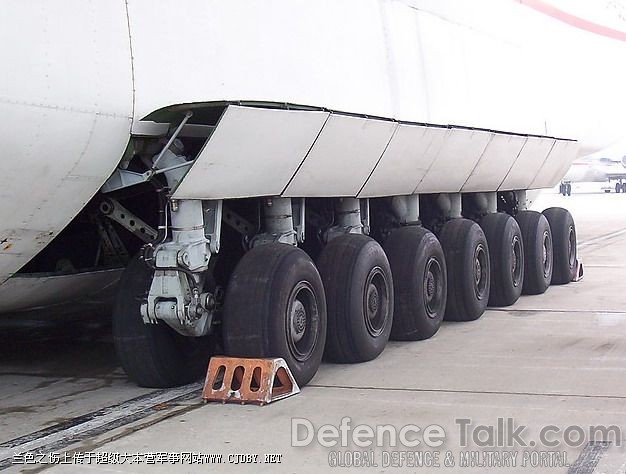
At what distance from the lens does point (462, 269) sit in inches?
414

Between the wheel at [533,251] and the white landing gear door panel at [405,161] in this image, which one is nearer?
the white landing gear door panel at [405,161]

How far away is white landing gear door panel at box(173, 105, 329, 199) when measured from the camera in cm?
649

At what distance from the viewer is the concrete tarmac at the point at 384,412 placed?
5.45 metres

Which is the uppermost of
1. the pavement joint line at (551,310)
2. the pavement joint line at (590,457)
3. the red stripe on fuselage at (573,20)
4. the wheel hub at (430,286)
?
the red stripe on fuselage at (573,20)

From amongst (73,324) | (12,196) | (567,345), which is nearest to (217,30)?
(12,196)

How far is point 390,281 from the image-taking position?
8.80 metres

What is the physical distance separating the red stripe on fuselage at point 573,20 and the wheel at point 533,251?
264 cm

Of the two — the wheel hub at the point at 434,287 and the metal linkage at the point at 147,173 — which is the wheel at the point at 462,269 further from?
the metal linkage at the point at 147,173

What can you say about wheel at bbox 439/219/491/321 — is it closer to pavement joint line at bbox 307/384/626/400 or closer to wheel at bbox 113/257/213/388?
pavement joint line at bbox 307/384/626/400

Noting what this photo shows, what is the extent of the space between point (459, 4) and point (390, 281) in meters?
3.42

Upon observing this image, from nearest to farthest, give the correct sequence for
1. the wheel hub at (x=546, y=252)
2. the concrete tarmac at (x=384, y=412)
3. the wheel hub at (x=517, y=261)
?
1. the concrete tarmac at (x=384, y=412)
2. the wheel hub at (x=517, y=261)
3. the wheel hub at (x=546, y=252)

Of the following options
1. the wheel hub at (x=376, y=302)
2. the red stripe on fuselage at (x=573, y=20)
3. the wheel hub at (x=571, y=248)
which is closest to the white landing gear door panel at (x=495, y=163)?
the red stripe on fuselage at (x=573, y=20)

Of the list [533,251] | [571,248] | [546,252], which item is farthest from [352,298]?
[571,248]

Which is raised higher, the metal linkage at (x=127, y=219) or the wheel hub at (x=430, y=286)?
the metal linkage at (x=127, y=219)
